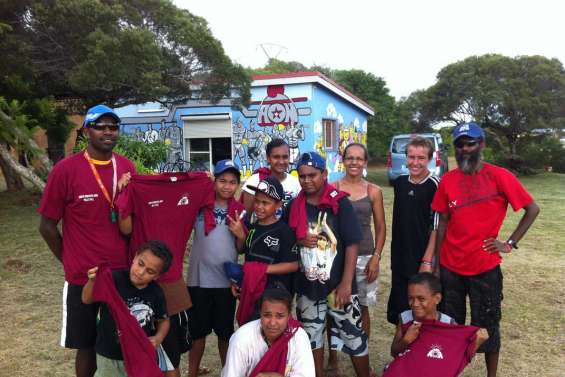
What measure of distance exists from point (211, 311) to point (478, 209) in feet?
6.61

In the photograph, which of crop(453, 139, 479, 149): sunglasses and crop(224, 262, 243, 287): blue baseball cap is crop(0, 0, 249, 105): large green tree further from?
crop(453, 139, 479, 149): sunglasses

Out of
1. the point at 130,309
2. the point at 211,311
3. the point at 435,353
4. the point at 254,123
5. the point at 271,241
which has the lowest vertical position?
the point at 435,353

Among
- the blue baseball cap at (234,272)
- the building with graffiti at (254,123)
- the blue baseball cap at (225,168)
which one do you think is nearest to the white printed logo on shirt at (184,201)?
the blue baseball cap at (225,168)

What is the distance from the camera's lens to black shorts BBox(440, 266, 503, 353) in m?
3.18

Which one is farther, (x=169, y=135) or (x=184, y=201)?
(x=169, y=135)

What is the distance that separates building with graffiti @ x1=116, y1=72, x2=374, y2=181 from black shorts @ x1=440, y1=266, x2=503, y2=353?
12.3 metres

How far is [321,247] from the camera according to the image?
3.10 metres

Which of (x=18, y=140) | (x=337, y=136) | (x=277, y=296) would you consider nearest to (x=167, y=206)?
(x=277, y=296)

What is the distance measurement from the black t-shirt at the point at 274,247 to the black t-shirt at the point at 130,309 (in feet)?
2.27

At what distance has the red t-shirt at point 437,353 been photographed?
2.88 metres

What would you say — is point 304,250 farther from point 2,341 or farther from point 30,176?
point 30,176

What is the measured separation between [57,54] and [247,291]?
10768mm

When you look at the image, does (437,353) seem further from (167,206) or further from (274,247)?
(167,206)

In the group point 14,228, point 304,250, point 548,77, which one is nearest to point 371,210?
point 304,250
